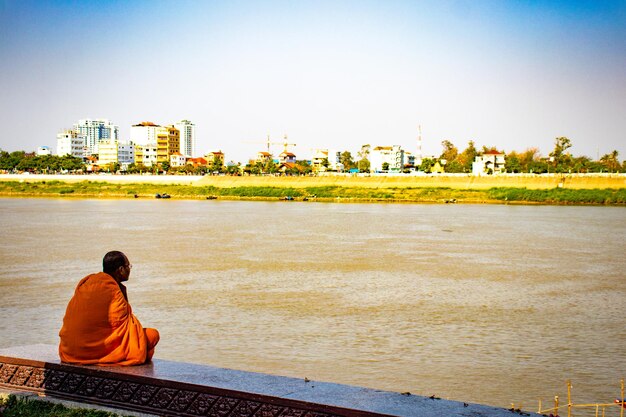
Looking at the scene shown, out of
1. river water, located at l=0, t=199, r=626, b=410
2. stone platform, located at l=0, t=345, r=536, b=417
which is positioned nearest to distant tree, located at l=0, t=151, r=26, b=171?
river water, located at l=0, t=199, r=626, b=410

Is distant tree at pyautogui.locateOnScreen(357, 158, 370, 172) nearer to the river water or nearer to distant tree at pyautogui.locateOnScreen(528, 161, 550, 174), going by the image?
distant tree at pyautogui.locateOnScreen(528, 161, 550, 174)

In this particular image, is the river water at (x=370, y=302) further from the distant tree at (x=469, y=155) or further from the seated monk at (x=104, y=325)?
the distant tree at (x=469, y=155)

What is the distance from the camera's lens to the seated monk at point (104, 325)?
5.57 metres

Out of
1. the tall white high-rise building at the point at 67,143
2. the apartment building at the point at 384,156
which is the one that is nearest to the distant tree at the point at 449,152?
the apartment building at the point at 384,156

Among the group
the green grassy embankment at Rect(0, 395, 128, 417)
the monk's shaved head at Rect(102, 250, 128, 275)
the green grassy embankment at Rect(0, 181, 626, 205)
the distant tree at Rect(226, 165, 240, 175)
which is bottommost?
the green grassy embankment at Rect(0, 181, 626, 205)

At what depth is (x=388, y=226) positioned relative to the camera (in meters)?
→ 35.0

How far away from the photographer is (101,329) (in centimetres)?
562

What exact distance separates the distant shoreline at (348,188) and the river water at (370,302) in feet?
107

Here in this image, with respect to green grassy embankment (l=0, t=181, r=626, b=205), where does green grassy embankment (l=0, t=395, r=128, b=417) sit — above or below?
above

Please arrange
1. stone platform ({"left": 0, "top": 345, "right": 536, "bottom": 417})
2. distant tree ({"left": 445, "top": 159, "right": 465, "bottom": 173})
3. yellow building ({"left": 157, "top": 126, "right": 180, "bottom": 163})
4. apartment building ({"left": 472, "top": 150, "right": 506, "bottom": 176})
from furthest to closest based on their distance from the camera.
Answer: yellow building ({"left": 157, "top": 126, "right": 180, "bottom": 163}), apartment building ({"left": 472, "top": 150, "right": 506, "bottom": 176}), distant tree ({"left": 445, "top": 159, "right": 465, "bottom": 173}), stone platform ({"left": 0, "top": 345, "right": 536, "bottom": 417})

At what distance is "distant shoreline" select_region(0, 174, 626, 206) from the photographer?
6288 centimetres

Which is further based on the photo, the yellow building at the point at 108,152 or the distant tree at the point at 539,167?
the yellow building at the point at 108,152

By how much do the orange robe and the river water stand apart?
3.59 metres

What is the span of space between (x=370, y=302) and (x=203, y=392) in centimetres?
929
